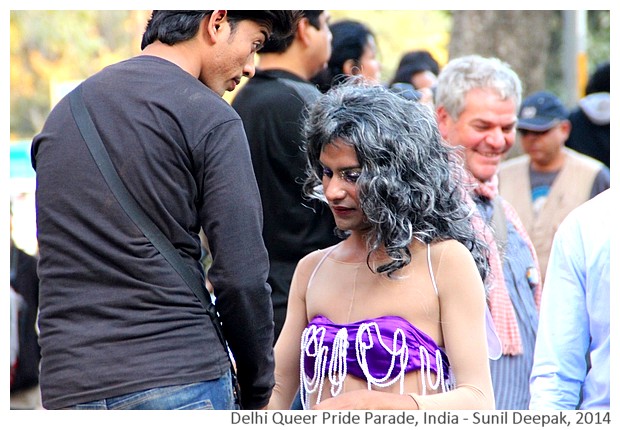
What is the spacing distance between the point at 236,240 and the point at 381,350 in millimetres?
492

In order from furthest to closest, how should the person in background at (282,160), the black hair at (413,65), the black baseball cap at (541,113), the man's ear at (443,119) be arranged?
the black hair at (413,65) → the black baseball cap at (541,113) → the man's ear at (443,119) → the person in background at (282,160)

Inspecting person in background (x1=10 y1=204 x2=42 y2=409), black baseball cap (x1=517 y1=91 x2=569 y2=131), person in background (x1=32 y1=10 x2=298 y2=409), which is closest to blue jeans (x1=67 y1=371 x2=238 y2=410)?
person in background (x1=32 y1=10 x2=298 y2=409)

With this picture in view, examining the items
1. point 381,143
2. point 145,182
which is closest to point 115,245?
point 145,182

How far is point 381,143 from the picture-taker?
9.39 ft

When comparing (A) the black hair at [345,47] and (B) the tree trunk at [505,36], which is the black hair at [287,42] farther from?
(B) the tree trunk at [505,36]

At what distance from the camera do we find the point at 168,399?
2.67m

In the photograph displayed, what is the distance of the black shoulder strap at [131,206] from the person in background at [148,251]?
0.05 ft

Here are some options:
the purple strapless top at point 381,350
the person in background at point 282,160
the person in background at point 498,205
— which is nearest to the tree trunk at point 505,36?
the person in background at point 498,205

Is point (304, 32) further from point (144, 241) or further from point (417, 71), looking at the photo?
point (417, 71)

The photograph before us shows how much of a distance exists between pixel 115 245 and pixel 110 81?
0.46m

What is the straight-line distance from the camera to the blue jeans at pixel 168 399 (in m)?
2.66

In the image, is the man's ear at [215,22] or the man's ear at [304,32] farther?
the man's ear at [304,32]

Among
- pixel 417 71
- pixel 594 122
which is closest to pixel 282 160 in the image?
pixel 417 71
